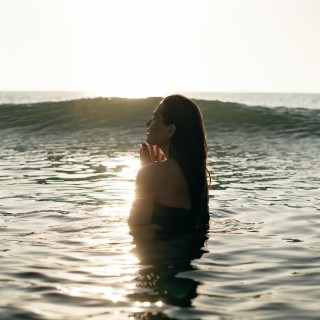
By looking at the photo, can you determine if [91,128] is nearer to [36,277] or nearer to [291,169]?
[291,169]

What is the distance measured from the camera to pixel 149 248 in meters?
6.39

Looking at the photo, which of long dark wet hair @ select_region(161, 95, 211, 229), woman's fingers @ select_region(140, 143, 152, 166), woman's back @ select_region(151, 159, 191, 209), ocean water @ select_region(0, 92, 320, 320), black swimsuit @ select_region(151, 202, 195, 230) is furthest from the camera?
woman's fingers @ select_region(140, 143, 152, 166)

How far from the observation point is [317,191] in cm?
1149

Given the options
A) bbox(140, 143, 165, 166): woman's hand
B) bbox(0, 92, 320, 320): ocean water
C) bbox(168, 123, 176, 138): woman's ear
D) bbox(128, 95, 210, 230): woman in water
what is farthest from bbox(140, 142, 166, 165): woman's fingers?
bbox(0, 92, 320, 320): ocean water

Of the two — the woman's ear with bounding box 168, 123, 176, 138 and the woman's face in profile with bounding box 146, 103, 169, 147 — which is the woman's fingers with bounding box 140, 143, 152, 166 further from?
the woman's ear with bounding box 168, 123, 176, 138

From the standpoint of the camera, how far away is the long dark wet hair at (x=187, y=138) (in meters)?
6.27

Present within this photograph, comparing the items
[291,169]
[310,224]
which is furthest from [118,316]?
[291,169]

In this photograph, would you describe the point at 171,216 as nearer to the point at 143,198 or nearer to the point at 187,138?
the point at 143,198

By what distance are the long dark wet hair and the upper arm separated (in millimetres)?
349

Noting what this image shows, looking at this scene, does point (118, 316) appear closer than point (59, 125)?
Yes

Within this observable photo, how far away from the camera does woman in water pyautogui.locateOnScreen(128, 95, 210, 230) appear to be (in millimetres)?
6277

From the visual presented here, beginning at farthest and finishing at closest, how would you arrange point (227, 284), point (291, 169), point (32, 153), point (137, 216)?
point (32, 153), point (291, 169), point (137, 216), point (227, 284)

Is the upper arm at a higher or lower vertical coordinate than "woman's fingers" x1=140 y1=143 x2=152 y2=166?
lower

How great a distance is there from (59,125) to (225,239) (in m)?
24.6
